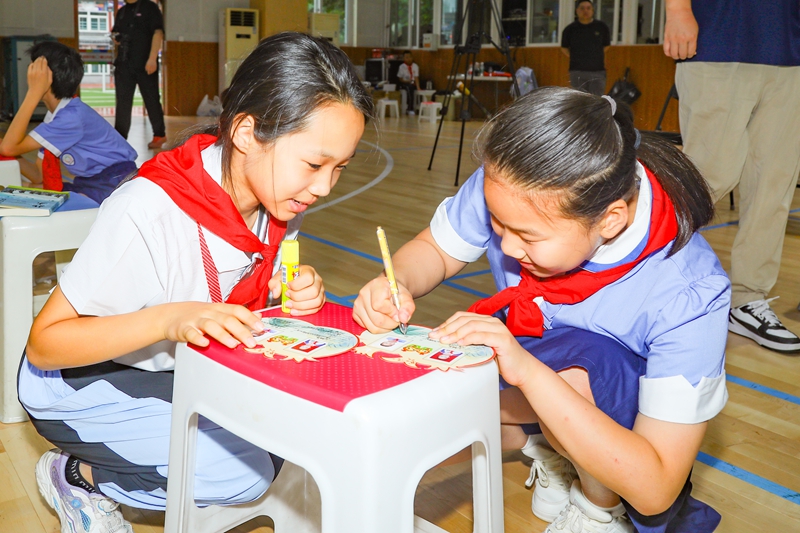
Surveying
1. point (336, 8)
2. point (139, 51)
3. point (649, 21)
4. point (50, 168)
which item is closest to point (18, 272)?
point (50, 168)

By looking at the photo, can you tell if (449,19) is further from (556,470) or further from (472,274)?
(556,470)

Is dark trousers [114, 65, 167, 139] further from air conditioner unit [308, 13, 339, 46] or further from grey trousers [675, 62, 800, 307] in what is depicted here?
grey trousers [675, 62, 800, 307]

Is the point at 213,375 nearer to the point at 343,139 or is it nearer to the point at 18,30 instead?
the point at 343,139

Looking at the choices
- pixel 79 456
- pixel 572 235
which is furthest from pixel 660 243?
pixel 79 456

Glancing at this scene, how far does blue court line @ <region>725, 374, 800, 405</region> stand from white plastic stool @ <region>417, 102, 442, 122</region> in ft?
29.6

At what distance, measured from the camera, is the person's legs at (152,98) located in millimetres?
6691

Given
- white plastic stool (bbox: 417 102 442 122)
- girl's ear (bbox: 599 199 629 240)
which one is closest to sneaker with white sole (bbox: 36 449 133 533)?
girl's ear (bbox: 599 199 629 240)

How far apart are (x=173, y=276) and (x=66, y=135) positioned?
2.05 m

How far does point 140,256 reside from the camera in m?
1.04

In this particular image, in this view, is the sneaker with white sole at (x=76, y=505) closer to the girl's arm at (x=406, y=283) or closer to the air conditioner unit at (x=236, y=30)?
the girl's arm at (x=406, y=283)

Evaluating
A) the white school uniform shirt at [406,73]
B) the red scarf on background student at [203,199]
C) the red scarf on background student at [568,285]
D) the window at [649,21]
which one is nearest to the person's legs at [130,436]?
the red scarf on background student at [203,199]

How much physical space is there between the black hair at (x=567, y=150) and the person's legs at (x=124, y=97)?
5.71 metres

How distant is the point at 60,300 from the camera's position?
1.03 meters

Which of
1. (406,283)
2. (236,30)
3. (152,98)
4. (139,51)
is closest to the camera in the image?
(406,283)
